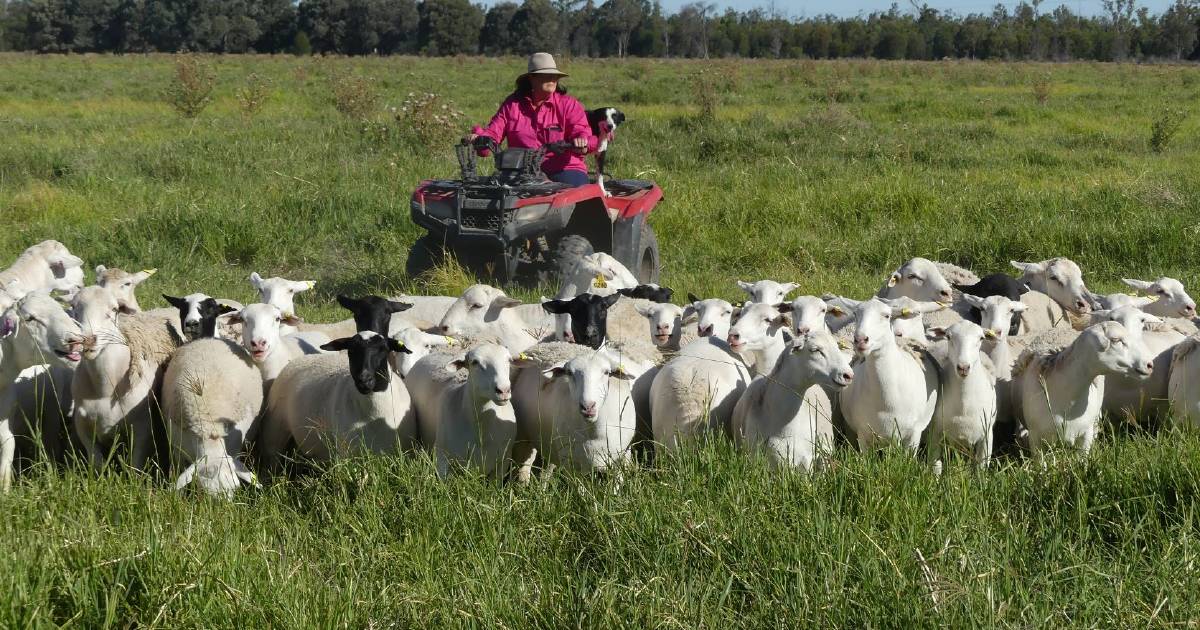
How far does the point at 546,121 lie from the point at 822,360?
204 inches

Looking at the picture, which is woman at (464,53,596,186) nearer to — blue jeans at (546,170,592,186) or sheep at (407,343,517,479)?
blue jeans at (546,170,592,186)

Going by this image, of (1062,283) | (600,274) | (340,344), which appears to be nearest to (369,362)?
(340,344)

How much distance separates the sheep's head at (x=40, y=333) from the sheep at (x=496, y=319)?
252cm

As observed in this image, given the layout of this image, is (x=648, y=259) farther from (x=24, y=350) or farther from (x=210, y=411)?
(x=24, y=350)

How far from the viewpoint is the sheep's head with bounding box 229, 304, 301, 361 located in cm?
632

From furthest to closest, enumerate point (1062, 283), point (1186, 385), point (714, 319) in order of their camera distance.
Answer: point (1062, 283) < point (714, 319) < point (1186, 385)

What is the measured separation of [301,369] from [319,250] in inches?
213

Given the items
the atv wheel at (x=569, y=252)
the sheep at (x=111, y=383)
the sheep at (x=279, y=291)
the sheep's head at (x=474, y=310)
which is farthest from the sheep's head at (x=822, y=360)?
the atv wheel at (x=569, y=252)

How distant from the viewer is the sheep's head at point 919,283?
27.9 feet

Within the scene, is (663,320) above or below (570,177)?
below

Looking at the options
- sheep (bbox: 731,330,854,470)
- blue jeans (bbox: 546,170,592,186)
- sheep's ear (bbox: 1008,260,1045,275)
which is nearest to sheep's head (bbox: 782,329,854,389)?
sheep (bbox: 731,330,854,470)

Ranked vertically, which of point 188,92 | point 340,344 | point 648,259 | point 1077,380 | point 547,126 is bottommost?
point 648,259

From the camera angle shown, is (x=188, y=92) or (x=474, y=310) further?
(x=188, y=92)

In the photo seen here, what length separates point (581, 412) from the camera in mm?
5418
